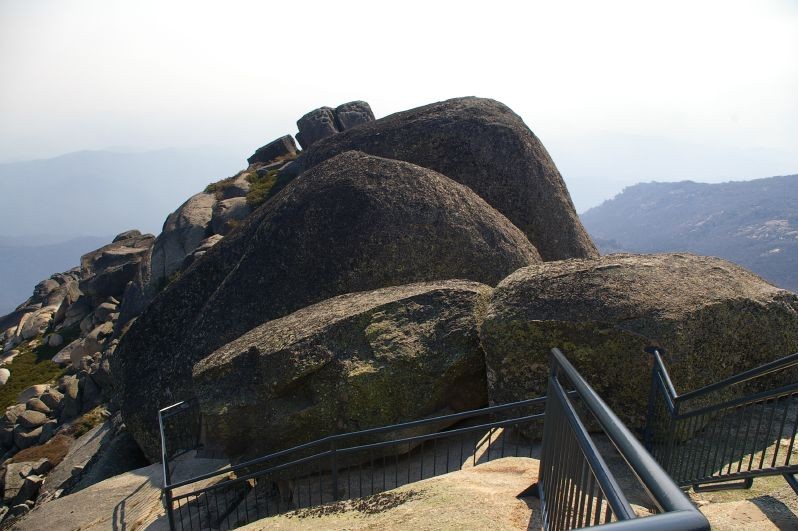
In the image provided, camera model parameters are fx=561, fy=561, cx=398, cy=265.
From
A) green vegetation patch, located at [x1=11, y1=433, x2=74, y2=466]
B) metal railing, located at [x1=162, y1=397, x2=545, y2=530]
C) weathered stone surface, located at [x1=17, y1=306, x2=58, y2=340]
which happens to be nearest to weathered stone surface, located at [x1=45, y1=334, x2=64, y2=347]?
weathered stone surface, located at [x1=17, y1=306, x2=58, y2=340]

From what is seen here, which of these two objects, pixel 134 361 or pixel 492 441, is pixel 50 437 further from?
pixel 492 441

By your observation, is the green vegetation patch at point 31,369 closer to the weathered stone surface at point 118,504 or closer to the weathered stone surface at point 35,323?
the weathered stone surface at point 35,323

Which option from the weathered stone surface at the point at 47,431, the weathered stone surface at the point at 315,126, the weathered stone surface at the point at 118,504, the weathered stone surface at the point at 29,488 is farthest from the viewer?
the weathered stone surface at the point at 315,126

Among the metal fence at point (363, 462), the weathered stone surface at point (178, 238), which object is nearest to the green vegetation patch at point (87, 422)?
the weathered stone surface at point (178, 238)

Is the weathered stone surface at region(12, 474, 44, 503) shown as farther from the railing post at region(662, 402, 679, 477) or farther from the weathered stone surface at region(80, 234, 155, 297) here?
the railing post at region(662, 402, 679, 477)

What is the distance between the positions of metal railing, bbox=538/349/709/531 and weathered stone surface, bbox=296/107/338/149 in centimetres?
4180

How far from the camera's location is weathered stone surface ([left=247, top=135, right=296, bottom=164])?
46.9 metres

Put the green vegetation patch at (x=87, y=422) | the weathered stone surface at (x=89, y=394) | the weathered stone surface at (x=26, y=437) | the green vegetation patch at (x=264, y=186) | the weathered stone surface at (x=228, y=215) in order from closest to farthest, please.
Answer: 1. the green vegetation patch at (x=87, y=422)
2. the weathered stone surface at (x=26, y=437)
3. the weathered stone surface at (x=89, y=394)
4. the weathered stone surface at (x=228, y=215)
5. the green vegetation patch at (x=264, y=186)

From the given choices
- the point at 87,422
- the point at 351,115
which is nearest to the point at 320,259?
the point at 87,422

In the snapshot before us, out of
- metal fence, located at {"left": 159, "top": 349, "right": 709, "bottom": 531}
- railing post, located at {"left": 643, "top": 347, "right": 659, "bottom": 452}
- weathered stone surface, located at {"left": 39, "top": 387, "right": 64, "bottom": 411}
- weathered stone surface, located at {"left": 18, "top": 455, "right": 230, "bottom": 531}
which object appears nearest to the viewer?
railing post, located at {"left": 643, "top": 347, "right": 659, "bottom": 452}

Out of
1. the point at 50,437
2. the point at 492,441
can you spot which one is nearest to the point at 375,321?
the point at 492,441

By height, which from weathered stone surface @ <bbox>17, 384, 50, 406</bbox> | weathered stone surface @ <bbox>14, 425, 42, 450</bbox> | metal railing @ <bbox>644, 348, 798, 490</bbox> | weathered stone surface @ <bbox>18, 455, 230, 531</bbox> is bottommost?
weathered stone surface @ <bbox>14, 425, 42, 450</bbox>

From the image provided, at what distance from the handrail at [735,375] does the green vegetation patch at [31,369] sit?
39135 millimetres

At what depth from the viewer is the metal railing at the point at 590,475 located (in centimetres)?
234
